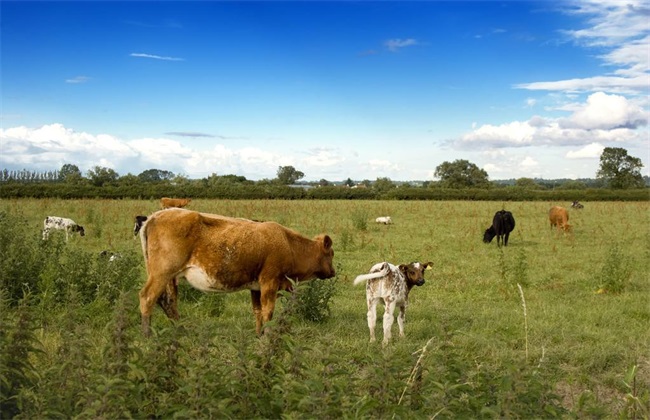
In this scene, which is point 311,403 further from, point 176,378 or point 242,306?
point 242,306

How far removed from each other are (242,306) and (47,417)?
6627 millimetres

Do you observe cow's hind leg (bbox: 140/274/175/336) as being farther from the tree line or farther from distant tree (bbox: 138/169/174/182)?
distant tree (bbox: 138/169/174/182)

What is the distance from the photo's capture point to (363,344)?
7.97m

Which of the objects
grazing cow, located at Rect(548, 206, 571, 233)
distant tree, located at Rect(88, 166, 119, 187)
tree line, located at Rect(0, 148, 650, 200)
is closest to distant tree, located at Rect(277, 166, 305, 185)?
tree line, located at Rect(0, 148, 650, 200)

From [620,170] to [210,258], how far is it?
3792 inches

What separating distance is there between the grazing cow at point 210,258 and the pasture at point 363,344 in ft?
1.97

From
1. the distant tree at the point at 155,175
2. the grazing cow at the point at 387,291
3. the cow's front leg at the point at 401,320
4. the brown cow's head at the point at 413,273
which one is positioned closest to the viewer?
the grazing cow at the point at 387,291

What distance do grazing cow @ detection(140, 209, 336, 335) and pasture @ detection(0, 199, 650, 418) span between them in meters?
0.60

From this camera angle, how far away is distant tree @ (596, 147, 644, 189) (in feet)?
288

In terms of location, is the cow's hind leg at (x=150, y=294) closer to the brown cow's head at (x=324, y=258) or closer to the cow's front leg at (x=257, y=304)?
the cow's front leg at (x=257, y=304)

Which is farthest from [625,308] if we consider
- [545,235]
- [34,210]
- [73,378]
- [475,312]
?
[34,210]

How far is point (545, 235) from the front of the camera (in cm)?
2414

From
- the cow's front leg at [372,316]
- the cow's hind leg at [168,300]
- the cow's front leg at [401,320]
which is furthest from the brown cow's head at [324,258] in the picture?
the cow's hind leg at [168,300]

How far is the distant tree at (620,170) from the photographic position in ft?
288
